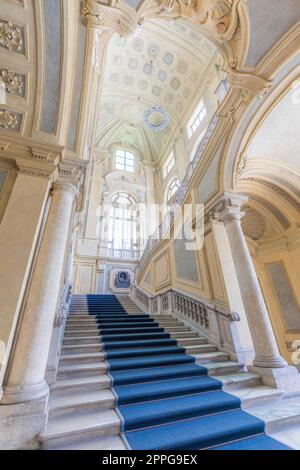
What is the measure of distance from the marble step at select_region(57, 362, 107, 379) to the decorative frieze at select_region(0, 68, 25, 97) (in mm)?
3941

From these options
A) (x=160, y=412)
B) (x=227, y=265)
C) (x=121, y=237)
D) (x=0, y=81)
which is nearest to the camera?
(x=160, y=412)

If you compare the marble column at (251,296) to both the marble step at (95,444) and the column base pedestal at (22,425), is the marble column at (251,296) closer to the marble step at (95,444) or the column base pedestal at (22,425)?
the marble step at (95,444)

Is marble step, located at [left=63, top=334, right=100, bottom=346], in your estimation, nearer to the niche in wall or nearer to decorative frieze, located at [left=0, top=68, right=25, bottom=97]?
decorative frieze, located at [left=0, top=68, right=25, bottom=97]

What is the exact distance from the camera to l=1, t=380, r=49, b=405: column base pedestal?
1871 millimetres

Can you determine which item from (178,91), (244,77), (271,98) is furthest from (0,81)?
(178,91)

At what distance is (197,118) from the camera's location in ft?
34.7

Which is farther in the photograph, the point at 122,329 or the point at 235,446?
the point at 122,329

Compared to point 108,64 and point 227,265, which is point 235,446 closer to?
point 227,265

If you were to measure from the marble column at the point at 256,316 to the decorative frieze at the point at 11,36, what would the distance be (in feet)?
13.4

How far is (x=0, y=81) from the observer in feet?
9.34

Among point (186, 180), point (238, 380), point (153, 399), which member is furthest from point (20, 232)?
point (186, 180)

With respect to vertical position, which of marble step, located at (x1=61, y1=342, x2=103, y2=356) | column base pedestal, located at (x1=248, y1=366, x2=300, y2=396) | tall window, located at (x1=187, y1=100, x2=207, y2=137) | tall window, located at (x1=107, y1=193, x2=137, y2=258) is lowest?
column base pedestal, located at (x1=248, y1=366, x2=300, y2=396)

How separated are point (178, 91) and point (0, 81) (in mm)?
11288

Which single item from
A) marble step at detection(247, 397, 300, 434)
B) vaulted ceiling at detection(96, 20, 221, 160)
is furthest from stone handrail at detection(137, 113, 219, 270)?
vaulted ceiling at detection(96, 20, 221, 160)
